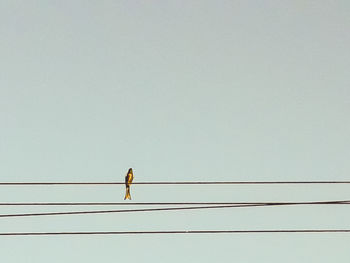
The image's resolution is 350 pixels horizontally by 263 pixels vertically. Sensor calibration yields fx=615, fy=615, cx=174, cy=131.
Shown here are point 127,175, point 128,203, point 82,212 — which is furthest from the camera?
point 127,175

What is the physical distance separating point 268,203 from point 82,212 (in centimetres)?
290

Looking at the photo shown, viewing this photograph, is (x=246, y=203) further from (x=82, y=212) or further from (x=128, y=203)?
(x=82, y=212)

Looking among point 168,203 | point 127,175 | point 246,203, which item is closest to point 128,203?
point 168,203

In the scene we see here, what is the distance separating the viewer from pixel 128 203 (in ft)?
28.9

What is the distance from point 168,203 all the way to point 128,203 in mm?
678

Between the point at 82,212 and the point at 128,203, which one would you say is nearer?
the point at 128,203

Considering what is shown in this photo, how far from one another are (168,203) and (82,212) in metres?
1.43

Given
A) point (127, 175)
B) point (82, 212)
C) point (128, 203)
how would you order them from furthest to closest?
1. point (127, 175)
2. point (82, 212)
3. point (128, 203)

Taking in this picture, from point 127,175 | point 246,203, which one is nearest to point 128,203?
point 246,203

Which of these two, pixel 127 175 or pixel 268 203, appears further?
pixel 127 175

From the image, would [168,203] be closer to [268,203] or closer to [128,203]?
[128,203]

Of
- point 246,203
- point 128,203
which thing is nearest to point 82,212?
point 128,203

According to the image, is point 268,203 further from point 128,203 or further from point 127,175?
point 127,175

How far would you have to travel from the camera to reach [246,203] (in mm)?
8836
